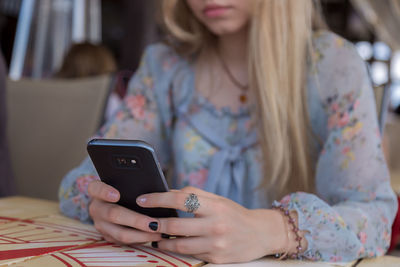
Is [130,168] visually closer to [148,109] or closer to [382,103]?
[148,109]

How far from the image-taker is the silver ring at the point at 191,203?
64 centimetres

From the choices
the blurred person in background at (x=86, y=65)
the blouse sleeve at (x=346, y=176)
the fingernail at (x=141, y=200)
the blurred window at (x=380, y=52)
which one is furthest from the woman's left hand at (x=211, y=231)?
the blurred window at (x=380, y=52)

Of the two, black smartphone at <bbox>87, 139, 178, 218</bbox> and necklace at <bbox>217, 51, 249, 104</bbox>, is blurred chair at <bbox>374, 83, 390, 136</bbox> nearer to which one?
necklace at <bbox>217, 51, 249, 104</bbox>

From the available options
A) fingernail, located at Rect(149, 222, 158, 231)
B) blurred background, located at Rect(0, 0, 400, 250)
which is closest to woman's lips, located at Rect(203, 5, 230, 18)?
blurred background, located at Rect(0, 0, 400, 250)

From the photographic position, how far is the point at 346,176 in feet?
3.01

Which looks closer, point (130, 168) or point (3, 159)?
point (130, 168)

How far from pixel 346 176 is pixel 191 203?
0.41m

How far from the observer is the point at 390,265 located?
720mm

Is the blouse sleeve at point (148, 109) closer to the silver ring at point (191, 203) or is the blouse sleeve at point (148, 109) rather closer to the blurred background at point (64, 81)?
the blurred background at point (64, 81)

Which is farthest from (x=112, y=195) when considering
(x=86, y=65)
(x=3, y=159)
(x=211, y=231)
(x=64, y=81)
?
(x=86, y=65)

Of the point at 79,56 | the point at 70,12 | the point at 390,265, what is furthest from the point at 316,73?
the point at 70,12

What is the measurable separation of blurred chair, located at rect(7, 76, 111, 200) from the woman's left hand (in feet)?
3.15

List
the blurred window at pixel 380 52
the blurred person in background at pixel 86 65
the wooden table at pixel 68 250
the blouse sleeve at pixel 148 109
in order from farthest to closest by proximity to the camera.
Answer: the blurred window at pixel 380 52, the blurred person in background at pixel 86 65, the blouse sleeve at pixel 148 109, the wooden table at pixel 68 250

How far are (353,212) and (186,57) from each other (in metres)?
0.68
